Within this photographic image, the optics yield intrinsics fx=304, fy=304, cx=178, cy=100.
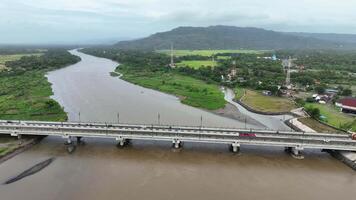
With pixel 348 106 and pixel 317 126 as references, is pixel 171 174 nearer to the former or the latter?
pixel 317 126

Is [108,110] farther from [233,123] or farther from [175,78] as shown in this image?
[175,78]

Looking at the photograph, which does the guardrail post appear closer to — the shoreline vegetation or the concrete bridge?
the concrete bridge

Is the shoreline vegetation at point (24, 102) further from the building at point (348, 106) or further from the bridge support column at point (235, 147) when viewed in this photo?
the building at point (348, 106)

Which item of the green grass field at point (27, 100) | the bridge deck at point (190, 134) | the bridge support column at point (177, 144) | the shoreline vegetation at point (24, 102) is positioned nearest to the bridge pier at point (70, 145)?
the bridge deck at point (190, 134)

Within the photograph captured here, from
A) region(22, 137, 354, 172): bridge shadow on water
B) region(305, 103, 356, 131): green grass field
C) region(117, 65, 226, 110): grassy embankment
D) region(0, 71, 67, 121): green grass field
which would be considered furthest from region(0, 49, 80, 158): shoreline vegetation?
region(305, 103, 356, 131): green grass field

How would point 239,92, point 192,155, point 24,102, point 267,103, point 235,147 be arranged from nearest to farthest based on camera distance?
1. point 192,155
2. point 235,147
3. point 24,102
4. point 267,103
5. point 239,92

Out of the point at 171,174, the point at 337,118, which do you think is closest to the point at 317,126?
the point at 337,118
